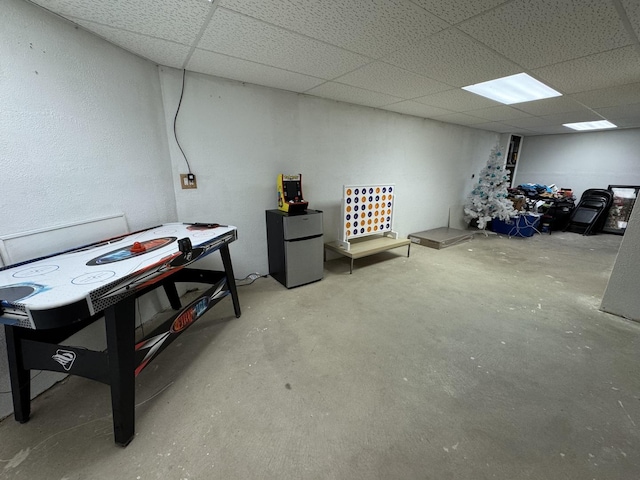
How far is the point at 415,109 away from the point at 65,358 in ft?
14.3

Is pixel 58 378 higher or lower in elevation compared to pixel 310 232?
lower

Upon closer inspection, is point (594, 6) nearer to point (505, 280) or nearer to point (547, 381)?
point (547, 381)

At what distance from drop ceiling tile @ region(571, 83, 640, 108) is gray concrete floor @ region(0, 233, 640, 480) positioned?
2.28 metres

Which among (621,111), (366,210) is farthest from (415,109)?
(621,111)

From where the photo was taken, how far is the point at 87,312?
950 mm

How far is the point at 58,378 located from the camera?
1.56 meters

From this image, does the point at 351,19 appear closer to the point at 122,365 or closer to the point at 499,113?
the point at 122,365

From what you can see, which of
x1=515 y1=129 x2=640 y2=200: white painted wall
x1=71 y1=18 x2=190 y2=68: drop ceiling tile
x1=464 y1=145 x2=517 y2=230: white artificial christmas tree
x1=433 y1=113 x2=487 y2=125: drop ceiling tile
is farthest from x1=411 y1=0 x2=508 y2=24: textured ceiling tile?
x1=515 y1=129 x2=640 y2=200: white painted wall

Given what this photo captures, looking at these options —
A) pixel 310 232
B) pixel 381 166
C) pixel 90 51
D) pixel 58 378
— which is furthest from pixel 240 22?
pixel 381 166

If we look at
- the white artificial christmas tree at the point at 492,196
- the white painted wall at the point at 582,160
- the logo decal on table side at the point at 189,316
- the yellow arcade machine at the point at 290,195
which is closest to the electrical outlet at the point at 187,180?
the yellow arcade machine at the point at 290,195

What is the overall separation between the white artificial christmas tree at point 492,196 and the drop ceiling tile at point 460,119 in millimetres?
1089

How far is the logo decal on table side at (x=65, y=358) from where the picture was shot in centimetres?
118

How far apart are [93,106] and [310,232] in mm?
1971

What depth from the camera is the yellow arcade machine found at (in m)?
2.67
